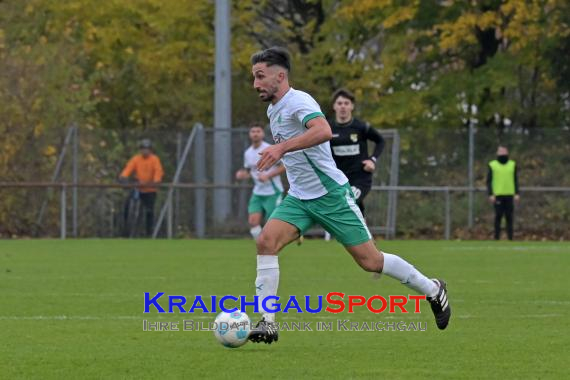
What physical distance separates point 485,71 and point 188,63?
760 cm

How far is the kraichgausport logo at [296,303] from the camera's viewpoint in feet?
39.1

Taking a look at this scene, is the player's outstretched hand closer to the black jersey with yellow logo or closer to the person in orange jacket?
the black jersey with yellow logo

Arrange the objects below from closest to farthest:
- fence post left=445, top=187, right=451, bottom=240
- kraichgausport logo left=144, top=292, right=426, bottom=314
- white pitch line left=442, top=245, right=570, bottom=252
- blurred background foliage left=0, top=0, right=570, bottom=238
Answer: kraichgausport logo left=144, top=292, right=426, bottom=314
white pitch line left=442, top=245, right=570, bottom=252
fence post left=445, top=187, right=451, bottom=240
blurred background foliage left=0, top=0, right=570, bottom=238

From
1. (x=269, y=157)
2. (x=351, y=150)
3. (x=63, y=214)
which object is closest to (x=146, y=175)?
(x=63, y=214)

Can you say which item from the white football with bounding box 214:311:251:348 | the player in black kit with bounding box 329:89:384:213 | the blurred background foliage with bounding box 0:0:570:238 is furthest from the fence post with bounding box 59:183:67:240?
the white football with bounding box 214:311:251:348

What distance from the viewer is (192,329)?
10.3m

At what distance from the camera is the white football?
899 cm

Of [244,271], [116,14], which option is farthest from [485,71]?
[244,271]

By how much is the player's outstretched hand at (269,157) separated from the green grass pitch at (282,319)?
122cm

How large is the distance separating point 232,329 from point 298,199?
1141 mm

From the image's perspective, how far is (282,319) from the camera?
11148 millimetres

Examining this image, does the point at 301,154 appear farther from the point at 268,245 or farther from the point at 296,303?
the point at 296,303

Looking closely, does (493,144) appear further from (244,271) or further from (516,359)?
(516,359)

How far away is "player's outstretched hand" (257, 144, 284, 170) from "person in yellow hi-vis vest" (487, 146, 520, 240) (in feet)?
65.2
